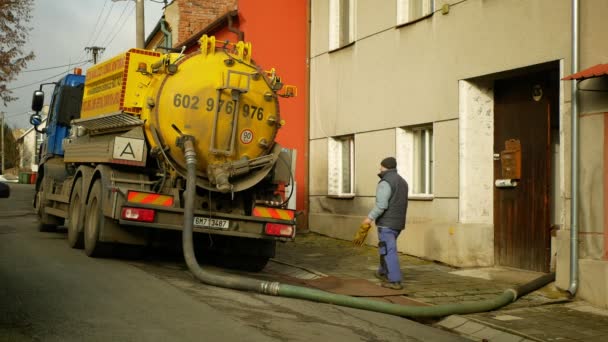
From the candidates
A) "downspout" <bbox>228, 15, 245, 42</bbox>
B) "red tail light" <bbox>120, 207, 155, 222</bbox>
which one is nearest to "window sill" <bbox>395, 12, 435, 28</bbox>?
"downspout" <bbox>228, 15, 245, 42</bbox>

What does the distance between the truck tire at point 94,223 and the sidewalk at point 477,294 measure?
10.3 ft

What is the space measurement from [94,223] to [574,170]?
6.54 metres

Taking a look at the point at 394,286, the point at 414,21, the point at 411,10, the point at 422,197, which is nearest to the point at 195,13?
the point at 411,10

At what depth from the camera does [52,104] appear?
15.4 meters

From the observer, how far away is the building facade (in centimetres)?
934

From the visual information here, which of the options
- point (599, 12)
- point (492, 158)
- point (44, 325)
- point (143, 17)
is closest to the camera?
point (44, 325)

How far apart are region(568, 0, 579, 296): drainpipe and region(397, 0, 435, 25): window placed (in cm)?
409

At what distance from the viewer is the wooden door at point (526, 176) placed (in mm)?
10883

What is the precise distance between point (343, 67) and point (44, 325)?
10.7 m

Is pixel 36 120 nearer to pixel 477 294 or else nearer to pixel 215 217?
pixel 215 217

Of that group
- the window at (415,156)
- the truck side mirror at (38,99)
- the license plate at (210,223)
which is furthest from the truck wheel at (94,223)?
the window at (415,156)

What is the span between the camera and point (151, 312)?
673 centimetres

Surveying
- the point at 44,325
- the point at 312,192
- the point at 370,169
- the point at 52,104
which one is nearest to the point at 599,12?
the point at 370,169

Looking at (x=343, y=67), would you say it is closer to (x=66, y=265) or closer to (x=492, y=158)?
(x=492, y=158)
